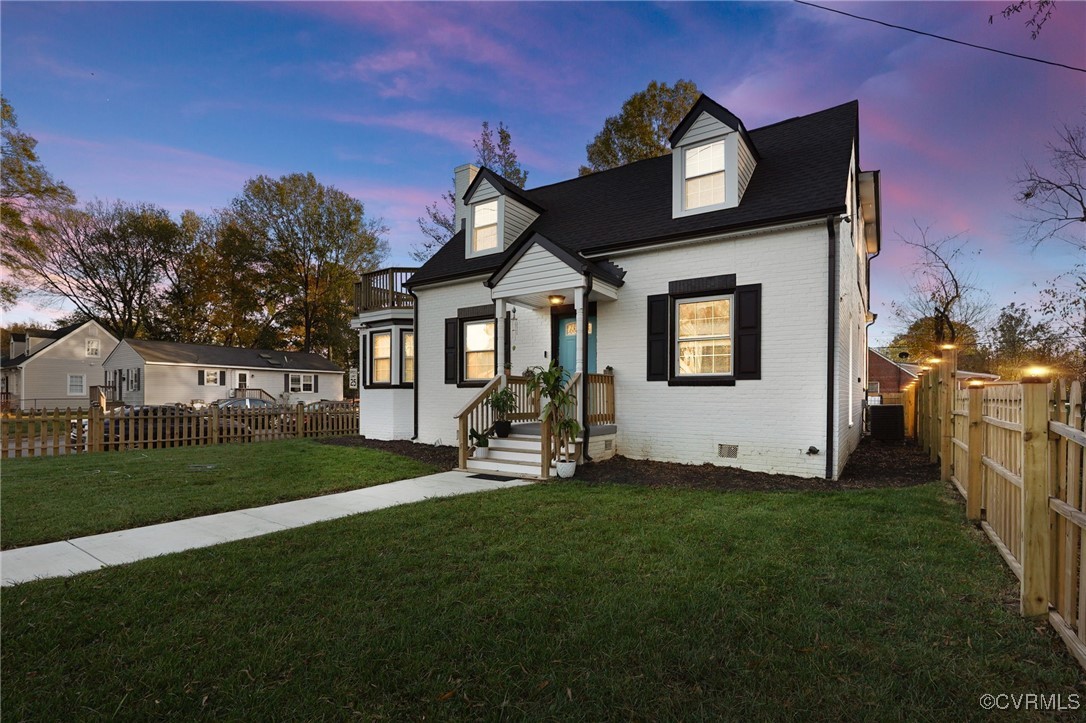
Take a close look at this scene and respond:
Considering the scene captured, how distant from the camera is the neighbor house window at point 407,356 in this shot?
13625 mm

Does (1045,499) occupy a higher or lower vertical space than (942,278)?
lower

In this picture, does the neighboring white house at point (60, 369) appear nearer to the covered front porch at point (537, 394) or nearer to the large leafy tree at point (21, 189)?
the large leafy tree at point (21, 189)

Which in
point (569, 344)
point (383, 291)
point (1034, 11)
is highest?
point (1034, 11)

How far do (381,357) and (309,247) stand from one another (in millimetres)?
24792

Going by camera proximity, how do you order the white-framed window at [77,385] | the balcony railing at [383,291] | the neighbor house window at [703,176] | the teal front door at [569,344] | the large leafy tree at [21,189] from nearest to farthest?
the neighbor house window at [703,176]
the teal front door at [569,344]
the balcony railing at [383,291]
the large leafy tree at [21,189]
the white-framed window at [77,385]

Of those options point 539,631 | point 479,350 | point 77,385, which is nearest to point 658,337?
point 479,350

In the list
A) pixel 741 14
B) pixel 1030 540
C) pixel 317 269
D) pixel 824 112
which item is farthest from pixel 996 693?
pixel 317 269

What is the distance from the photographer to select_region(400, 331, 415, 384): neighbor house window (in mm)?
13625

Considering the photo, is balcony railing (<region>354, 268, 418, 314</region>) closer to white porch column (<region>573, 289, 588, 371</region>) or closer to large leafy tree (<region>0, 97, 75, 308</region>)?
white porch column (<region>573, 289, 588, 371</region>)

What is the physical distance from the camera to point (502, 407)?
909cm

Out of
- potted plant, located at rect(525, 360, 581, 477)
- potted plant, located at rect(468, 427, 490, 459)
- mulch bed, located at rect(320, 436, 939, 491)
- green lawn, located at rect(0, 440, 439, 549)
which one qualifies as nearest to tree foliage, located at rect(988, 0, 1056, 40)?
mulch bed, located at rect(320, 436, 939, 491)

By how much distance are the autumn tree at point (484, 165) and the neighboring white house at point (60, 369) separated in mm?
25652

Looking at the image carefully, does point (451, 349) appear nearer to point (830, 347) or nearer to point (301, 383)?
point (830, 347)

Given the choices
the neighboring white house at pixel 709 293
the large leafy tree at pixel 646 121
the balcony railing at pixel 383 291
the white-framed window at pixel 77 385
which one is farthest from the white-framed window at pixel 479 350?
the white-framed window at pixel 77 385
